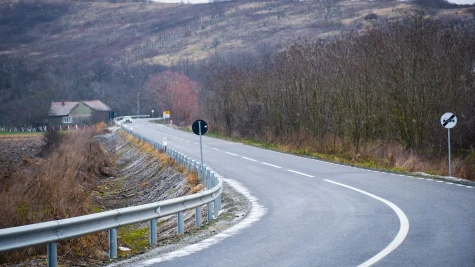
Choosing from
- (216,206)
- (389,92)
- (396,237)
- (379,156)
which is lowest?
(379,156)

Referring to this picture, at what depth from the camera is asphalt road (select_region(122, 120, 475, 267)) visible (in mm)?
8327

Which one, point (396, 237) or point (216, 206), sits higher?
point (396, 237)

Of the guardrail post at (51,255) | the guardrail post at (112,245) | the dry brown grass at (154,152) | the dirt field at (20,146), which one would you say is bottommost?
the dirt field at (20,146)

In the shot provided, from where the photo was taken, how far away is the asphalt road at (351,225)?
8.33 metres

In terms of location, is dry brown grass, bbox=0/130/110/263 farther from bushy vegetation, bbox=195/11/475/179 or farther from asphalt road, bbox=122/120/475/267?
bushy vegetation, bbox=195/11/475/179

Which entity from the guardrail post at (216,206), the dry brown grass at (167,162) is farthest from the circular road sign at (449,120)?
the guardrail post at (216,206)

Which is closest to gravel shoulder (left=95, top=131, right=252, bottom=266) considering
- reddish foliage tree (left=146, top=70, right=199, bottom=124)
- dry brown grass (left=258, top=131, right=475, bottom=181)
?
dry brown grass (left=258, top=131, right=475, bottom=181)

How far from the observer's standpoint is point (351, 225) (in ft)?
36.7

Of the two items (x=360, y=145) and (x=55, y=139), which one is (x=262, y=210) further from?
(x=55, y=139)

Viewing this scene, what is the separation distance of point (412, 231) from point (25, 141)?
63.2m

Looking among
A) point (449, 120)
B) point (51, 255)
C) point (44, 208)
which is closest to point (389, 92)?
point (449, 120)

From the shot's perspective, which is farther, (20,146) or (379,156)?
(20,146)

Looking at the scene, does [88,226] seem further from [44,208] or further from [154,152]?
[154,152]

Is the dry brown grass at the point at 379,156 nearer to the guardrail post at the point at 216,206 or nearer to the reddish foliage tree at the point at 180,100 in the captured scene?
the guardrail post at the point at 216,206
